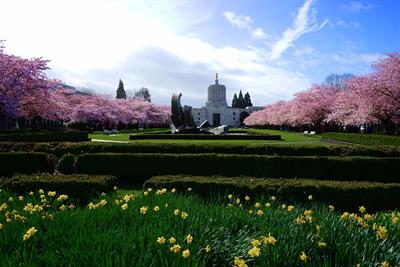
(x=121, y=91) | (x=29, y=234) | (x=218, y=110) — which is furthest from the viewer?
(x=218, y=110)

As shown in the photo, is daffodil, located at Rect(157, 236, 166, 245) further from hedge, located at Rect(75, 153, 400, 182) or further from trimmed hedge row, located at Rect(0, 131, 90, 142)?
trimmed hedge row, located at Rect(0, 131, 90, 142)

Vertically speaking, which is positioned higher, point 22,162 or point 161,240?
point 161,240

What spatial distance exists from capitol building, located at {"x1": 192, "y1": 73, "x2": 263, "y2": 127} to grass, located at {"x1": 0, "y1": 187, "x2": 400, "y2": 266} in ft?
450

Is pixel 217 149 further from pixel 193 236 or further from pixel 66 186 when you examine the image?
pixel 193 236

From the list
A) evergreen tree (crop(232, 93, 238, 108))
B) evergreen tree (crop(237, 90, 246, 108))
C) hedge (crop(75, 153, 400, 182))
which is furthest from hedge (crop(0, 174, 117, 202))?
evergreen tree (crop(232, 93, 238, 108))

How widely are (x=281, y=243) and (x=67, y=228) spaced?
2.28 m

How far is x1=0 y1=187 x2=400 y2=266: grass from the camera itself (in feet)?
10.9

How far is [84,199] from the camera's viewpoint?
8.43m

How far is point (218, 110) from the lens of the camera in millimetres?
141875

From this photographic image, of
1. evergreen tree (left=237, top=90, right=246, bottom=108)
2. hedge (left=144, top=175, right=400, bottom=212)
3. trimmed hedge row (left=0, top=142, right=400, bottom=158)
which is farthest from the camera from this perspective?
evergreen tree (left=237, top=90, right=246, bottom=108)

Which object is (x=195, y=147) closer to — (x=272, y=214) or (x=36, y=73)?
(x=272, y=214)

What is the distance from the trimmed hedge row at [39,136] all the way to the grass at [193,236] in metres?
20.3

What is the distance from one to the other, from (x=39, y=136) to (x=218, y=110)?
Result: 118087 millimetres

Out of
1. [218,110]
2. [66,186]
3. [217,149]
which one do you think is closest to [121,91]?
[218,110]
